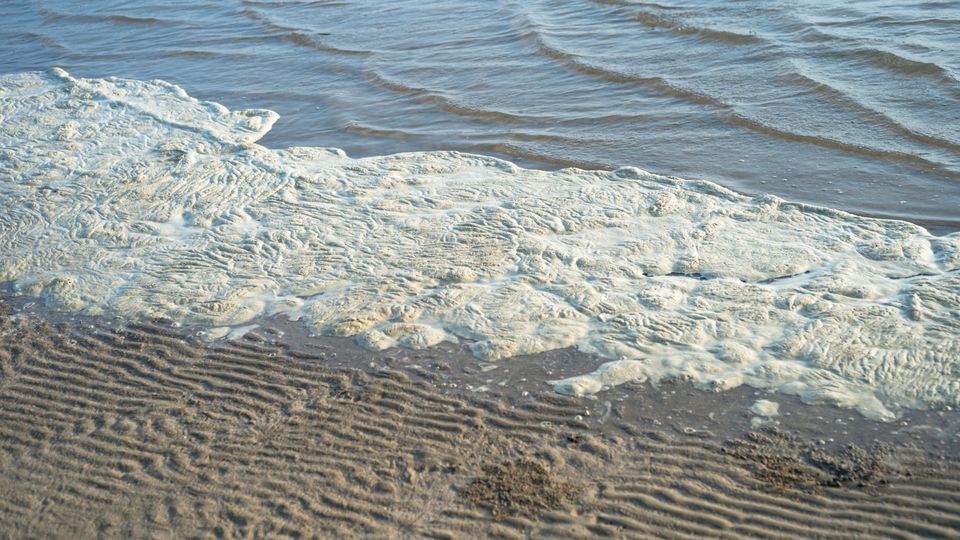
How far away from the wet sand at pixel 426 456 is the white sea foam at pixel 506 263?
256mm

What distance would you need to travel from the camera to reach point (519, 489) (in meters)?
3.48

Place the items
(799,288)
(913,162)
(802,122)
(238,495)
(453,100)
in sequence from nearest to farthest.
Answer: (238,495) → (799,288) → (913,162) → (802,122) → (453,100)

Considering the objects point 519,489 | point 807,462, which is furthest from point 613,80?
point 519,489

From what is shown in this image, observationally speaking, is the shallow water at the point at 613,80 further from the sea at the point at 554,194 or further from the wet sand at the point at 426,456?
the wet sand at the point at 426,456

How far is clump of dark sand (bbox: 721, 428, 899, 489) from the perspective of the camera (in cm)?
344

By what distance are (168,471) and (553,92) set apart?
6.29 meters

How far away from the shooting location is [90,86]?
32.9 ft

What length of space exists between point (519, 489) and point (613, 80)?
6.48 meters

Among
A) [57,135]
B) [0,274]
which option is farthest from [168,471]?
[57,135]

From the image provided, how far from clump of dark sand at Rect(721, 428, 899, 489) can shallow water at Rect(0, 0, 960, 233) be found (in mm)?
2612

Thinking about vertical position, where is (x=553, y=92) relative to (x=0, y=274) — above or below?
above

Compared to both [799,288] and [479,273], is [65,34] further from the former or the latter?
[799,288]

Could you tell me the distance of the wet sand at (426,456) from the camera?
3.34 metres

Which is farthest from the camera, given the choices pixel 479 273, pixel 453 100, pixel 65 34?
pixel 65 34
